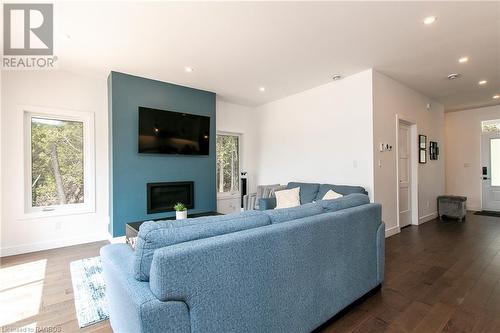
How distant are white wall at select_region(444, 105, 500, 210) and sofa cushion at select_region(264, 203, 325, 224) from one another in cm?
700

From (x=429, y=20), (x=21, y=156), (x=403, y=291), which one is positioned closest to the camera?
(x=403, y=291)

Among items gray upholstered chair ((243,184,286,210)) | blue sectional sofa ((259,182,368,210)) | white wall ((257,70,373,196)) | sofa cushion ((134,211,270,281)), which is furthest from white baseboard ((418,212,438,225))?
sofa cushion ((134,211,270,281))

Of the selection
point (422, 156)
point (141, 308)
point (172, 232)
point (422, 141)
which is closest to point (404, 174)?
point (422, 156)

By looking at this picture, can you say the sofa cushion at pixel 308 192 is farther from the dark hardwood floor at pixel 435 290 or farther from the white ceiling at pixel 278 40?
the white ceiling at pixel 278 40

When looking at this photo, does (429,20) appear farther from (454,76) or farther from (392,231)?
(392,231)

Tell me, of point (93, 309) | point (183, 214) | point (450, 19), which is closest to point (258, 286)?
point (93, 309)

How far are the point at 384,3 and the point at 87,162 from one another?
4757 mm

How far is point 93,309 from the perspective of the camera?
2123mm

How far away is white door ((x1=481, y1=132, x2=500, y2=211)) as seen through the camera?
6.09 m

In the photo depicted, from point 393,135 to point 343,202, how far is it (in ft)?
9.69

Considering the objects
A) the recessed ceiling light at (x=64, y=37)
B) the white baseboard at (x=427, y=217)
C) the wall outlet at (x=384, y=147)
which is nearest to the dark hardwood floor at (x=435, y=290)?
the white baseboard at (x=427, y=217)

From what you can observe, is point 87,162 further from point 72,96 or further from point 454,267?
point 454,267

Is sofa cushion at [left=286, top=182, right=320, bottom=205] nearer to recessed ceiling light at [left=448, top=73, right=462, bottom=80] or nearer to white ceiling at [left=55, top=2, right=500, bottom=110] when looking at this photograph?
white ceiling at [left=55, top=2, right=500, bottom=110]

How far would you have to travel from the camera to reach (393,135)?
4.37 m
